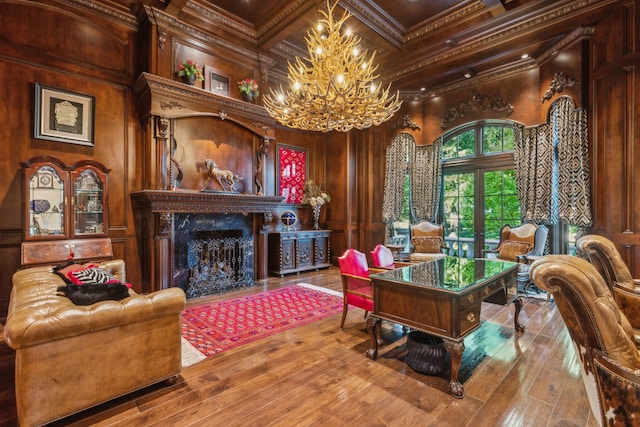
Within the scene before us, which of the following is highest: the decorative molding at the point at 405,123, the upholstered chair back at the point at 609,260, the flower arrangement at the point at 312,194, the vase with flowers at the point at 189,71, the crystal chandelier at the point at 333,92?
the vase with flowers at the point at 189,71

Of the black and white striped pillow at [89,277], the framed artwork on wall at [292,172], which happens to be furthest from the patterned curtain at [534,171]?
the black and white striped pillow at [89,277]

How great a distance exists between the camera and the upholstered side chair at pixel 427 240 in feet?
19.6

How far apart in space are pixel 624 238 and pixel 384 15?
15.0 ft

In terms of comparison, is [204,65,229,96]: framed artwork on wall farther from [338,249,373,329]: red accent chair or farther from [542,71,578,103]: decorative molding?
[542,71,578,103]: decorative molding

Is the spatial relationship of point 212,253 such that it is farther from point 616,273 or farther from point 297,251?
point 616,273

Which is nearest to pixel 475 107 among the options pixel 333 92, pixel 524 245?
pixel 524 245

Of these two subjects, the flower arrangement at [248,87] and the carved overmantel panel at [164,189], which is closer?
the carved overmantel panel at [164,189]

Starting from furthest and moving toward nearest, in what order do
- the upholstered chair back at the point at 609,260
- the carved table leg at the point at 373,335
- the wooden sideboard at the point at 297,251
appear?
the wooden sideboard at the point at 297,251
the carved table leg at the point at 373,335
the upholstered chair back at the point at 609,260

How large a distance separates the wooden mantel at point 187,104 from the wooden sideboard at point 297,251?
2105 millimetres

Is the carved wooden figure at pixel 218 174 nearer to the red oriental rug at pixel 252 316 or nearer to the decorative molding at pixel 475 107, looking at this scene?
the red oriental rug at pixel 252 316

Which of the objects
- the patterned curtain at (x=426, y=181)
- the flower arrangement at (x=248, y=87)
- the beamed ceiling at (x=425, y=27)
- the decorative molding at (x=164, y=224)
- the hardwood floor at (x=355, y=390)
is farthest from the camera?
the patterned curtain at (x=426, y=181)

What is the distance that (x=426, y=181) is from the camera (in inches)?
257

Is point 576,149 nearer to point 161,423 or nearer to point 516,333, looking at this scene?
point 516,333

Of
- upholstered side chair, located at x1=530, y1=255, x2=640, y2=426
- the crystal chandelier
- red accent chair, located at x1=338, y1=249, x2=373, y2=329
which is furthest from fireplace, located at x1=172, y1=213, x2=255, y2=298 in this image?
upholstered side chair, located at x1=530, y1=255, x2=640, y2=426
